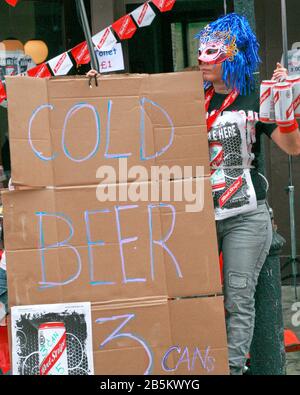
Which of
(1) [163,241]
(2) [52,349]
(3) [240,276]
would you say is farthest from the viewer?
(3) [240,276]

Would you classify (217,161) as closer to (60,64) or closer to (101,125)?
(101,125)

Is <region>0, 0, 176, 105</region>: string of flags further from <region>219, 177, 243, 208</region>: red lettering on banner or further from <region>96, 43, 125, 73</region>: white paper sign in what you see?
<region>219, 177, 243, 208</region>: red lettering on banner

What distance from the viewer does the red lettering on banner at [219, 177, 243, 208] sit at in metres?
4.11

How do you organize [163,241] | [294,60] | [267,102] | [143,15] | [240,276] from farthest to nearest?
1. [294,60]
2. [143,15]
3. [240,276]
4. [267,102]
5. [163,241]

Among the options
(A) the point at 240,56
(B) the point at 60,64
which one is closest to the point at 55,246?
(A) the point at 240,56

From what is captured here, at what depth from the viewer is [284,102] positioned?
377 centimetres

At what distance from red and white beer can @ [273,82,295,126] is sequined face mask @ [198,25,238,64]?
1.65 ft

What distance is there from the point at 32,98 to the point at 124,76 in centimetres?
41

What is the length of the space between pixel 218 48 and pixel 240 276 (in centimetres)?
110

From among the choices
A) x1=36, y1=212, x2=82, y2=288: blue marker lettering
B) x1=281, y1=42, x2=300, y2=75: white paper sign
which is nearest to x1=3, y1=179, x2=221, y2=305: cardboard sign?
x1=36, y1=212, x2=82, y2=288: blue marker lettering

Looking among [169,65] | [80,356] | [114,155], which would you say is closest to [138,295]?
[80,356]

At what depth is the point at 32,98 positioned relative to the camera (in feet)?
12.0

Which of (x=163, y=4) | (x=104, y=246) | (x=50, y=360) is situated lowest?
(x=50, y=360)

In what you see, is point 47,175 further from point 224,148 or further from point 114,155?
point 224,148
